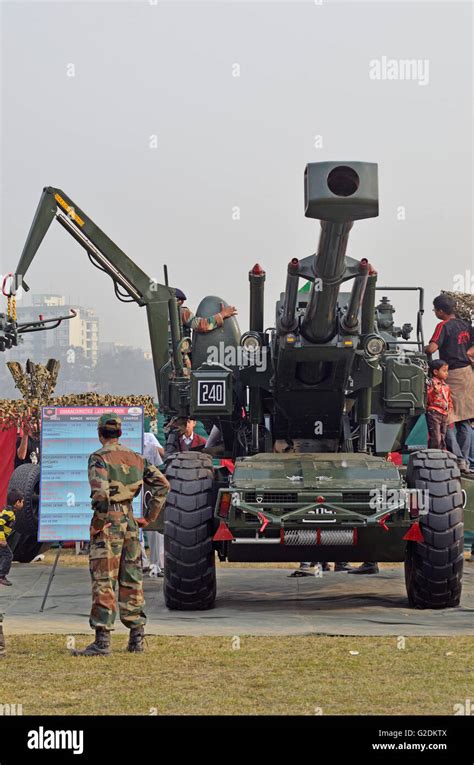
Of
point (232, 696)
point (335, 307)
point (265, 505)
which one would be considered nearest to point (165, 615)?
point (265, 505)

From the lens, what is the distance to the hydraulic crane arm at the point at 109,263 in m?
14.5

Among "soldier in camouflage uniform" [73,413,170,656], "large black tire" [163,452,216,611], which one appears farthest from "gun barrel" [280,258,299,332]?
"soldier in camouflage uniform" [73,413,170,656]

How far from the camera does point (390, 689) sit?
843 centimetres

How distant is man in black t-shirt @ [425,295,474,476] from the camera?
50.0 feet

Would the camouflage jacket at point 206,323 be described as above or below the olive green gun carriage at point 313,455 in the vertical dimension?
above

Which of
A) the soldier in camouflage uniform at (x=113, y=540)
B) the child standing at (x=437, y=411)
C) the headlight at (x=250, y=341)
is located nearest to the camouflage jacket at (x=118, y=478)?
the soldier in camouflage uniform at (x=113, y=540)

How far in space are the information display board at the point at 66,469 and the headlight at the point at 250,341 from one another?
1316mm

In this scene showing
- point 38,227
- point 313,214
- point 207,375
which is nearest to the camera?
point 313,214

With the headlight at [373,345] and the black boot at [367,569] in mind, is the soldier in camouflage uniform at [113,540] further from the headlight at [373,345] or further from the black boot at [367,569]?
the black boot at [367,569]

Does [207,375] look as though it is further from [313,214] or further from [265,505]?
[313,214]

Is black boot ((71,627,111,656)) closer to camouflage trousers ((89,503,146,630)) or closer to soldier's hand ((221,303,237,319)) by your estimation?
camouflage trousers ((89,503,146,630))

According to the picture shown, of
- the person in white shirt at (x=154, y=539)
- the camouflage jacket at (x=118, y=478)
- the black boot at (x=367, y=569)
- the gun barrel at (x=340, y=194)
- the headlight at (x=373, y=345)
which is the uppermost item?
the gun barrel at (x=340, y=194)

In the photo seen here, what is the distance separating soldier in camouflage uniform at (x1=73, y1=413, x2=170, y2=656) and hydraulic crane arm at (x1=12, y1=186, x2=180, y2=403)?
411 centimetres

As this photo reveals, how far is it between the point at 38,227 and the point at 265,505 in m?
4.38
